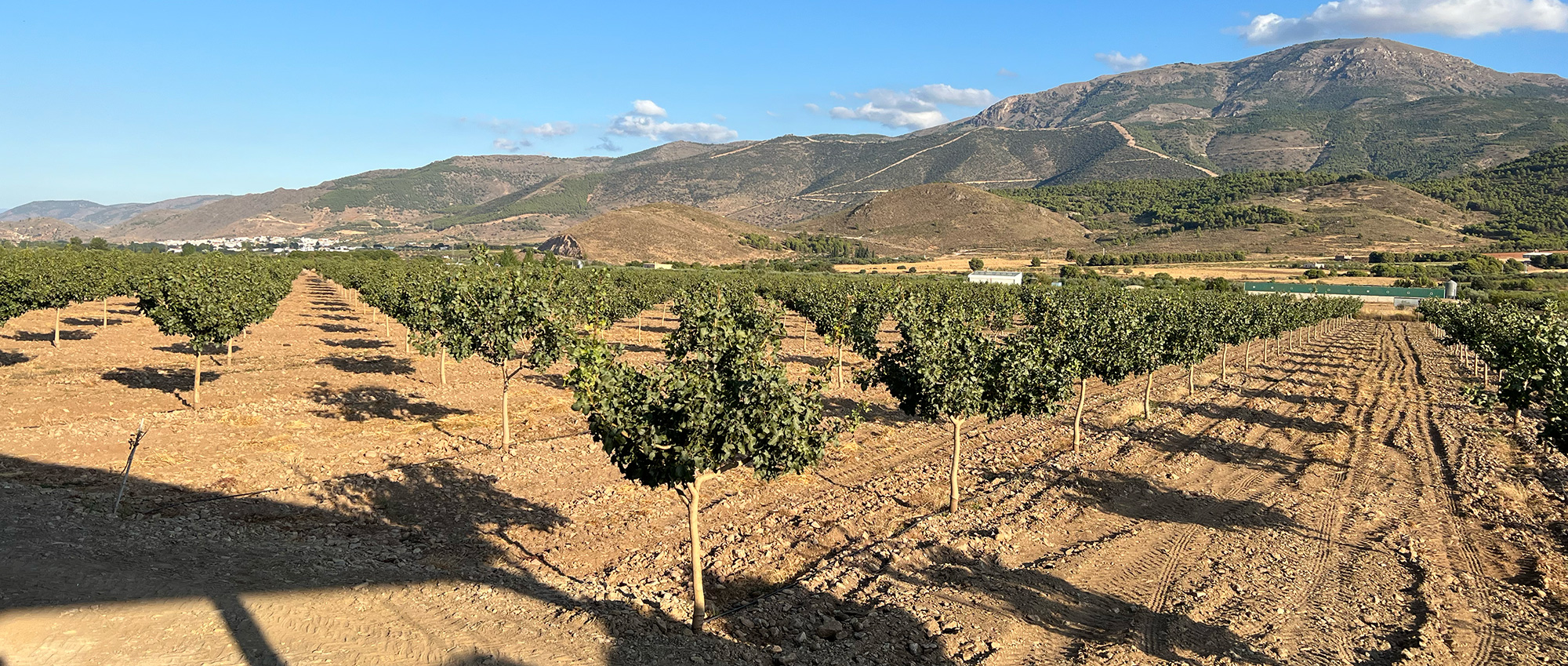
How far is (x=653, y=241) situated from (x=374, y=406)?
14560cm

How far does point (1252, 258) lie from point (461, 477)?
167943mm

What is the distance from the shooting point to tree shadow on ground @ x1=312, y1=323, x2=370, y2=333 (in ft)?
175

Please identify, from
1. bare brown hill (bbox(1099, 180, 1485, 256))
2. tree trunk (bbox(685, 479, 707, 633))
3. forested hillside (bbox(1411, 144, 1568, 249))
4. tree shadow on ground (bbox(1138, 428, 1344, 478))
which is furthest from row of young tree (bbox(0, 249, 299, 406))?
forested hillside (bbox(1411, 144, 1568, 249))

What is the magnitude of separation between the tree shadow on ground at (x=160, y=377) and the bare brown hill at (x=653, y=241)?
12723cm

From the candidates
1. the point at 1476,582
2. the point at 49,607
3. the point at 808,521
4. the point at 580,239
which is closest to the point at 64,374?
the point at 49,607

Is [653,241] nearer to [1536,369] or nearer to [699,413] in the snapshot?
[1536,369]

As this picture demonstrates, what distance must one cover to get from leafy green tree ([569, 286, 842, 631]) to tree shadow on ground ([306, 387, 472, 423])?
18.0 m

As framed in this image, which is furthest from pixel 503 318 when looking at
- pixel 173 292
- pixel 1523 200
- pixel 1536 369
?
pixel 1523 200

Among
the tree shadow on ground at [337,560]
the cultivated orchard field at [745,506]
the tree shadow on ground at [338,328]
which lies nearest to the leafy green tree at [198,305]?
the cultivated orchard field at [745,506]

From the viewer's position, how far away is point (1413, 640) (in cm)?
1292

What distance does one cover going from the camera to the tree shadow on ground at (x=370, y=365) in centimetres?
3609

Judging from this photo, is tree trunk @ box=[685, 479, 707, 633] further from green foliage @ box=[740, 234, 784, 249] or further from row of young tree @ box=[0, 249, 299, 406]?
green foliage @ box=[740, 234, 784, 249]

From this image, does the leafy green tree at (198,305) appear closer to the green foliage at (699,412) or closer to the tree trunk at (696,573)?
the green foliage at (699,412)

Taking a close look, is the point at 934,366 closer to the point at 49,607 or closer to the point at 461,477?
the point at 461,477
